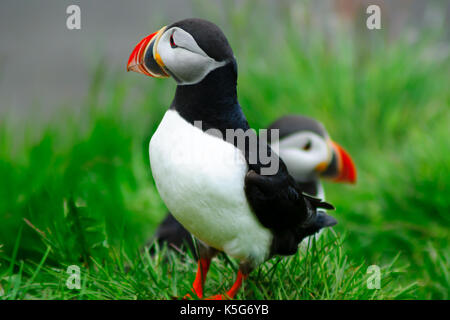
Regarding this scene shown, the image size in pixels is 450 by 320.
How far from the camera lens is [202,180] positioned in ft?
4.79

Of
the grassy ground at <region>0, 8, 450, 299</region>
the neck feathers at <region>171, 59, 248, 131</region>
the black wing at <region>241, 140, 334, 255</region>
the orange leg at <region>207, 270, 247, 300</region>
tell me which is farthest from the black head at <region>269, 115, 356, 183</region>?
the neck feathers at <region>171, 59, 248, 131</region>

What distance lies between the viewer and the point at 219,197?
148 cm

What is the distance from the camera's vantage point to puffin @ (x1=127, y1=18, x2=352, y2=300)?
1.47m

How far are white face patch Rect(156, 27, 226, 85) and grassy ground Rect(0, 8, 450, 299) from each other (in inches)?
27.6

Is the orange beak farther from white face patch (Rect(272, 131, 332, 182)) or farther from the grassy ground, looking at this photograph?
the grassy ground

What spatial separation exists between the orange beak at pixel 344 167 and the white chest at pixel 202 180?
3.76 feet

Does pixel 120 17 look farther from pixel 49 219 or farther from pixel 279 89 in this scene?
pixel 49 219

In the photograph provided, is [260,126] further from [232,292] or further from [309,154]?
[232,292]

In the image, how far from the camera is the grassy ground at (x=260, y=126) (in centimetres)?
188

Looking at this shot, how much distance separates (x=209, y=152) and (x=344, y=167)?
51.2 inches

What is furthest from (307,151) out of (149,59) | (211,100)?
(149,59)

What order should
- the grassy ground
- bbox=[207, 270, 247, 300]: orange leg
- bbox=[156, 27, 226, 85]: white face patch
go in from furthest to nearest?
the grassy ground → bbox=[207, 270, 247, 300]: orange leg → bbox=[156, 27, 226, 85]: white face patch

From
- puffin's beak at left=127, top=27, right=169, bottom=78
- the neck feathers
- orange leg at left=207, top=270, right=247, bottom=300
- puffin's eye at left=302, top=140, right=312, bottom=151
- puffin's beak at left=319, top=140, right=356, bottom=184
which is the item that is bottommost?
orange leg at left=207, top=270, right=247, bottom=300

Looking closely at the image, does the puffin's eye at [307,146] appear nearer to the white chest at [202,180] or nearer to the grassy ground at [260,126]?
the grassy ground at [260,126]
